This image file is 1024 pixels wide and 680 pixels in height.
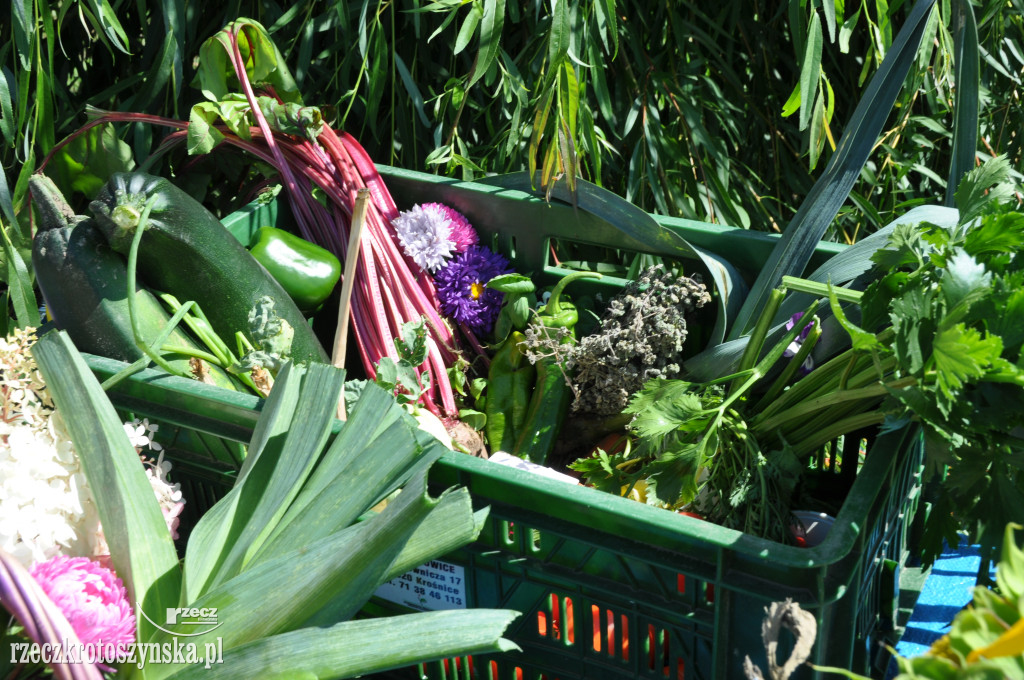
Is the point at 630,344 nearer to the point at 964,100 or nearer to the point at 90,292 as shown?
the point at 964,100

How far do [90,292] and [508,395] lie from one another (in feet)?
1.77

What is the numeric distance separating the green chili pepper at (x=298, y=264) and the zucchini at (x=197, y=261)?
2.5 inches

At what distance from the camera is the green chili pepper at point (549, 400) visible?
1208 millimetres

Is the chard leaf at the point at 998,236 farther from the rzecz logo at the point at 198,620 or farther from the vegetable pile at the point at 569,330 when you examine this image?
the rzecz logo at the point at 198,620

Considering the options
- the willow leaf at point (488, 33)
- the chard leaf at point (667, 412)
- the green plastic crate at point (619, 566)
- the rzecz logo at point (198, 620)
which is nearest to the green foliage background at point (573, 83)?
the willow leaf at point (488, 33)

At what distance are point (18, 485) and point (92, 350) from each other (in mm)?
314

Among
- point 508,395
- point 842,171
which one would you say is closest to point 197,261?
point 508,395

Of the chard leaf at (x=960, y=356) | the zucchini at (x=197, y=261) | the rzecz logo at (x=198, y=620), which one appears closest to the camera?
the chard leaf at (x=960, y=356)

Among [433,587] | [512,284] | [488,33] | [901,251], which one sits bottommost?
[433,587]

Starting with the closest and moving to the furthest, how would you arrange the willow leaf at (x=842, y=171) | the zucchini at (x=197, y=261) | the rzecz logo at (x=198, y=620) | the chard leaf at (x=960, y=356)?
Result: the chard leaf at (x=960, y=356)
the rzecz logo at (x=198, y=620)
the willow leaf at (x=842, y=171)
the zucchini at (x=197, y=261)

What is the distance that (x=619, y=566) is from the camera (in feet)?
2.60

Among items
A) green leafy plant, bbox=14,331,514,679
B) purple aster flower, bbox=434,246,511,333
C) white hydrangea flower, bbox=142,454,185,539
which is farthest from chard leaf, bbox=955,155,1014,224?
white hydrangea flower, bbox=142,454,185,539

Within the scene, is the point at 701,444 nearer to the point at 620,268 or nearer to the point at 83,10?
the point at 620,268

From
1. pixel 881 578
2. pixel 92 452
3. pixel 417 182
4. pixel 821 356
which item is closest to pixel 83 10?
pixel 417 182
